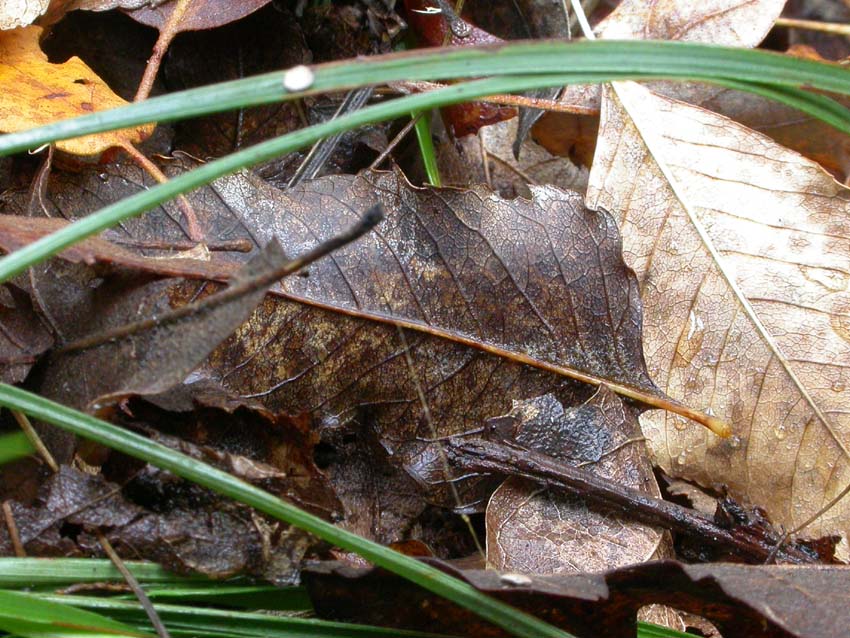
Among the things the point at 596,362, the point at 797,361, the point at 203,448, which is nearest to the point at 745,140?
the point at 797,361

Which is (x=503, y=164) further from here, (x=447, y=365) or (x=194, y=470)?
(x=194, y=470)

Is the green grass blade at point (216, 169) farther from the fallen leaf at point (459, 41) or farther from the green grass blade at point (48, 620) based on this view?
the fallen leaf at point (459, 41)

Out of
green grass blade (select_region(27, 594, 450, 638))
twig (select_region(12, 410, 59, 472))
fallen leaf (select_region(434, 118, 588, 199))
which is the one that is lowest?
green grass blade (select_region(27, 594, 450, 638))

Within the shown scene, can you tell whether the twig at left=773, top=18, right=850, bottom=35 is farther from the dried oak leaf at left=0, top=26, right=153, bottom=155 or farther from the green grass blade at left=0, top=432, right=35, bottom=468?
the green grass blade at left=0, top=432, right=35, bottom=468

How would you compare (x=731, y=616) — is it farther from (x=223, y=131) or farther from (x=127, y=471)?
(x=223, y=131)

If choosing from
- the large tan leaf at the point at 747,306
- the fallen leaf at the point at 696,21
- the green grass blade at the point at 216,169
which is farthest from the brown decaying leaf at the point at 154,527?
the fallen leaf at the point at 696,21

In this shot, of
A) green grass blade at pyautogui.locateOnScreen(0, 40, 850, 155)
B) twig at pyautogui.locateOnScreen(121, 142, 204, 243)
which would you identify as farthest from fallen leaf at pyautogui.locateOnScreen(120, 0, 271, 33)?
green grass blade at pyautogui.locateOnScreen(0, 40, 850, 155)
